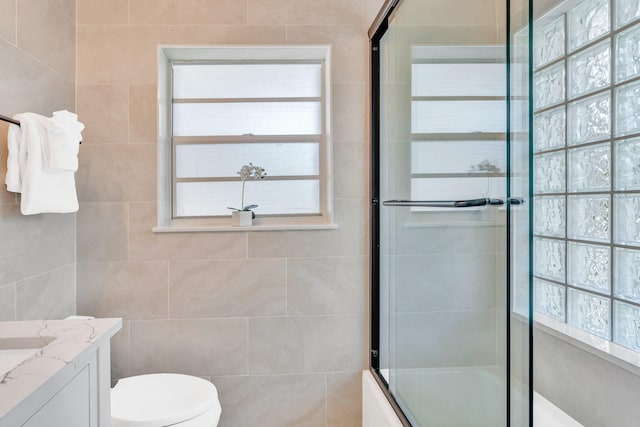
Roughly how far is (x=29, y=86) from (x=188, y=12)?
759 mm

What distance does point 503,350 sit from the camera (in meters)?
0.86

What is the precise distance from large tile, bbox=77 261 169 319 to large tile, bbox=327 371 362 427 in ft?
2.91

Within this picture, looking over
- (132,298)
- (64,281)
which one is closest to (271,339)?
(132,298)

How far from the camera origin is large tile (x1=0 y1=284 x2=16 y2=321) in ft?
4.52

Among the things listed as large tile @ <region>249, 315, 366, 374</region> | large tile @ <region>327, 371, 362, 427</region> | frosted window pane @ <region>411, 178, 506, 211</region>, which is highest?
frosted window pane @ <region>411, 178, 506, 211</region>

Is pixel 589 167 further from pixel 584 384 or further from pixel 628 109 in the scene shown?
pixel 584 384

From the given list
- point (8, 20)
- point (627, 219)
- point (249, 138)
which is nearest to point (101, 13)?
point (8, 20)

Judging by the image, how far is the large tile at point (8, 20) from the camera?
1.38 meters

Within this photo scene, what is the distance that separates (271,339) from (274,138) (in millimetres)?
1006

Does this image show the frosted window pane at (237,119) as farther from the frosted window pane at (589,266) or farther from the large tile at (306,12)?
the frosted window pane at (589,266)

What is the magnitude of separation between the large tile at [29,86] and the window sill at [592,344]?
215 cm

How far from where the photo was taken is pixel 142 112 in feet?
6.06

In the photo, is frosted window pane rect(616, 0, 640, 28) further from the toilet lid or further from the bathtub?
the toilet lid

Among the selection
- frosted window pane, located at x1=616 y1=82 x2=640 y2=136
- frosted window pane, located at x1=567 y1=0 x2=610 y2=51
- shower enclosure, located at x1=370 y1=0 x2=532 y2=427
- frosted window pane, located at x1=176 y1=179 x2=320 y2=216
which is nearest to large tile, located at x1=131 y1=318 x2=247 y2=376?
frosted window pane, located at x1=176 y1=179 x2=320 y2=216
